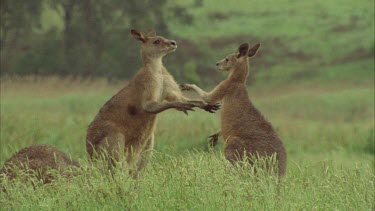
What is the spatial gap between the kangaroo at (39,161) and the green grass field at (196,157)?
32 cm

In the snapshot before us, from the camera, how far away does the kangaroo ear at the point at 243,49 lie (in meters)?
9.81

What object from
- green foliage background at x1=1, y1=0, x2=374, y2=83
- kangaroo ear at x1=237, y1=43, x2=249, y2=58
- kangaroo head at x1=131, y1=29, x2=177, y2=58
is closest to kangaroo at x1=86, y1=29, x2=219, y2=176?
kangaroo head at x1=131, y1=29, x2=177, y2=58

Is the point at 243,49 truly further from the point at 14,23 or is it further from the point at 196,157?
the point at 14,23

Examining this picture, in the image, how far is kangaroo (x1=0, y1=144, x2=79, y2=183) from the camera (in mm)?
9445

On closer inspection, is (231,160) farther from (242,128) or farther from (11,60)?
(11,60)

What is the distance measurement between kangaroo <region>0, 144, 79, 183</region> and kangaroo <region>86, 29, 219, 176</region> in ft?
1.13

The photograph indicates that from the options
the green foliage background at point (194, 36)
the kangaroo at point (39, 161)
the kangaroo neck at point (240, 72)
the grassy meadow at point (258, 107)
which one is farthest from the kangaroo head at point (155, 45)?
the green foliage background at point (194, 36)

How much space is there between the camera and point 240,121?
31.1ft

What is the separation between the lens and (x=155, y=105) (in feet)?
31.2

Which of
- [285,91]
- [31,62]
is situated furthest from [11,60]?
[285,91]

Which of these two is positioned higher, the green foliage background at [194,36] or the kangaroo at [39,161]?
the green foliage background at [194,36]

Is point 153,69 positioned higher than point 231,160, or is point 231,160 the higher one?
point 153,69

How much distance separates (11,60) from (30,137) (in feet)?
80.6

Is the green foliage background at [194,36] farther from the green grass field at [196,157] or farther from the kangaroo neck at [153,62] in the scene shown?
the kangaroo neck at [153,62]
